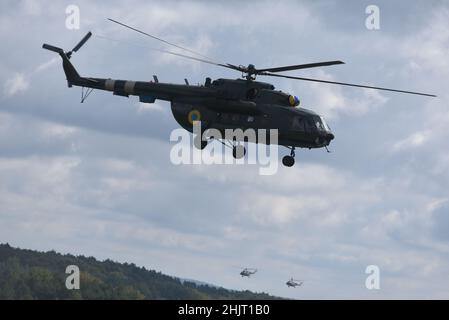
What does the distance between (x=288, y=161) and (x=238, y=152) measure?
3784 mm

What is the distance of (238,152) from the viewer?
6488cm

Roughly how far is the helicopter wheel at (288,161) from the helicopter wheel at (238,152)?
3.06 m

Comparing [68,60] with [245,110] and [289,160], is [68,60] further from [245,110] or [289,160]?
[289,160]

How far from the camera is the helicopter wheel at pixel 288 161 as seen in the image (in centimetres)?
6450

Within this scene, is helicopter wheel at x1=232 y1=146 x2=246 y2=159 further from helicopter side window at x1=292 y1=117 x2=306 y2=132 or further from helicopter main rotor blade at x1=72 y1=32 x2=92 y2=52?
helicopter main rotor blade at x1=72 y1=32 x2=92 y2=52

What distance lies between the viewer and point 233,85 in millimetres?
65938

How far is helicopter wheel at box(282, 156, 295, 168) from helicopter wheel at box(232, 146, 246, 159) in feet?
10.0

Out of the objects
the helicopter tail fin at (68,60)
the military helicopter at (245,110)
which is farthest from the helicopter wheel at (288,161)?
the helicopter tail fin at (68,60)

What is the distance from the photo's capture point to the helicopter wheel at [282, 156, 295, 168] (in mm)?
64500

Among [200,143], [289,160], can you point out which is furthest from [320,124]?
[200,143]

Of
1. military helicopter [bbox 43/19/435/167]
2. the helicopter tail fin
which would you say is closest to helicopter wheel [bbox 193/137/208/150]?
military helicopter [bbox 43/19/435/167]
